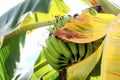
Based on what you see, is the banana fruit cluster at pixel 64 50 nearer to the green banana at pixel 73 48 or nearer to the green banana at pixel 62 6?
the green banana at pixel 73 48

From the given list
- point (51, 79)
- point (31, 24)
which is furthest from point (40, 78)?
point (31, 24)

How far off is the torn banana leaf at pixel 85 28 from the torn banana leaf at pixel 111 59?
0.11 metres

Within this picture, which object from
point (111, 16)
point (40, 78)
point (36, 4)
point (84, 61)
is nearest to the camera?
point (84, 61)

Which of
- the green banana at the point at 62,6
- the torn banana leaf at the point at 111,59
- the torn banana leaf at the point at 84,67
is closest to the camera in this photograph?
the torn banana leaf at the point at 111,59

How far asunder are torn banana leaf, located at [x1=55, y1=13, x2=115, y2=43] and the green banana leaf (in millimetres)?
121

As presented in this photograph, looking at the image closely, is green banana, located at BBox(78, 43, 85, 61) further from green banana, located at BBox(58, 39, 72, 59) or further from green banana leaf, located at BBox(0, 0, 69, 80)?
green banana leaf, located at BBox(0, 0, 69, 80)

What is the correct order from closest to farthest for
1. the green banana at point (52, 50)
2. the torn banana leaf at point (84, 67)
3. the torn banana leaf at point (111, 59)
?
the torn banana leaf at point (111, 59), the torn banana leaf at point (84, 67), the green banana at point (52, 50)

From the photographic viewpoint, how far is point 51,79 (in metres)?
1.43

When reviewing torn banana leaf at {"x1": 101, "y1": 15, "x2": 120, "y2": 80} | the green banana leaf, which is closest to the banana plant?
the green banana leaf

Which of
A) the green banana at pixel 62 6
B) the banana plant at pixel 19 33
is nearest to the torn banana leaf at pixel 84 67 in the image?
the banana plant at pixel 19 33

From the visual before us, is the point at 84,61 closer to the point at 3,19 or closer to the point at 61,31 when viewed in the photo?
the point at 61,31

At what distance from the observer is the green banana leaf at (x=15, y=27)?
120 centimetres

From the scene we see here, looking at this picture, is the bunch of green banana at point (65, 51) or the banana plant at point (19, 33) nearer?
the bunch of green banana at point (65, 51)

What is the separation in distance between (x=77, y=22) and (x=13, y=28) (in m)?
0.25
